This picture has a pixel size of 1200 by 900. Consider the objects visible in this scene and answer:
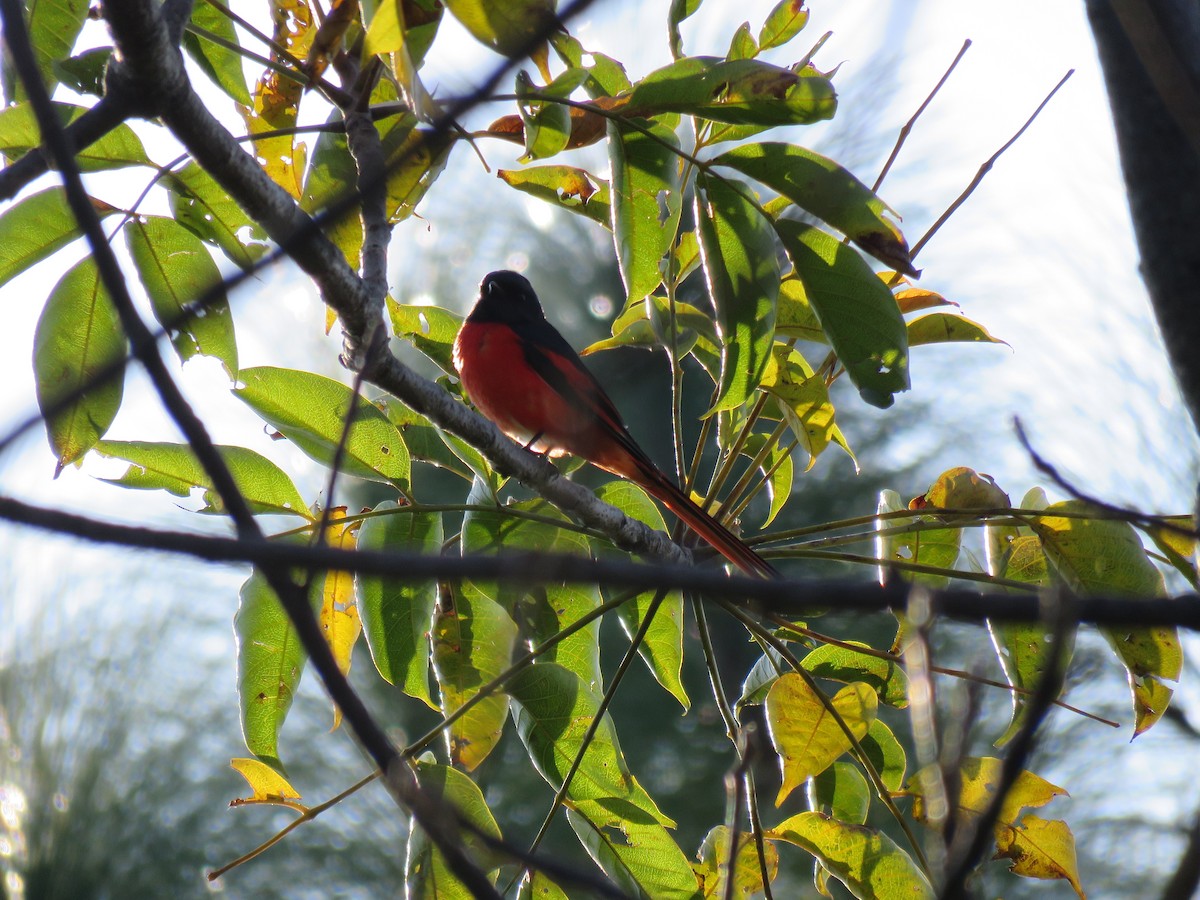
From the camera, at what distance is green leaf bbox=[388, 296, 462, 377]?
7.66 ft

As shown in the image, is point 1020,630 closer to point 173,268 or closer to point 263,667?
point 263,667

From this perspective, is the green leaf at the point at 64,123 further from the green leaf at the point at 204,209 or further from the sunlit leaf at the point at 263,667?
the sunlit leaf at the point at 263,667

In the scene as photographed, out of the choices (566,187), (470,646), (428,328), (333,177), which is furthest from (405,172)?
(470,646)

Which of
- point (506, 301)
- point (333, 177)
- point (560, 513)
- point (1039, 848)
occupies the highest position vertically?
point (506, 301)

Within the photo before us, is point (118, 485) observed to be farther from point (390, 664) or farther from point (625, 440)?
point (625, 440)

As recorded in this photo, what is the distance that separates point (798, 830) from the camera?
75.9 inches

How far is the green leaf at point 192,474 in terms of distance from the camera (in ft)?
6.44

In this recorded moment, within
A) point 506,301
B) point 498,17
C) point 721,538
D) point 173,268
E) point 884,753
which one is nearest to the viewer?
point 498,17

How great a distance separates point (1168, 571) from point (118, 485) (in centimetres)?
427

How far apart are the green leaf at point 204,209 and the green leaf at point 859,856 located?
144 centimetres

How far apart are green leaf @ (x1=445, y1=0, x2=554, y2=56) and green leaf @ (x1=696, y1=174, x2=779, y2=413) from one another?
53 centimetres

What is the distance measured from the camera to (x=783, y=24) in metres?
1.95

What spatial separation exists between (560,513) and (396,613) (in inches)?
15.7

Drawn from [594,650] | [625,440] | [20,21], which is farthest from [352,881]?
[20,21]
